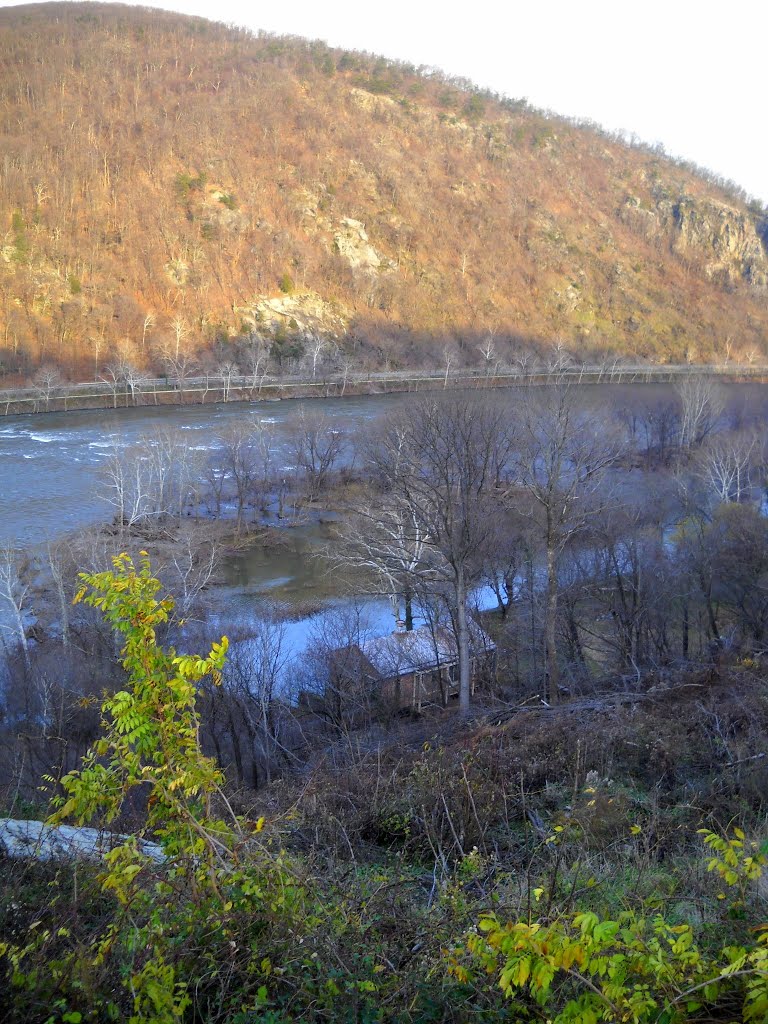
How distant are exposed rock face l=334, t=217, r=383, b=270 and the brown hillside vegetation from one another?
0.92ft

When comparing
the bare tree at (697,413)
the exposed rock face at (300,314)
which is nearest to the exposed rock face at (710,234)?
the exposed rock face at (300,314)

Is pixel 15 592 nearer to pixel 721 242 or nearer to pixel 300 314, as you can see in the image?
pixel 300 314

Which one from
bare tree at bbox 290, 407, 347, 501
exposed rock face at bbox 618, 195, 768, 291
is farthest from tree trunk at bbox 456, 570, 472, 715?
exposed rock face at bbox 618, 195, 768, 291

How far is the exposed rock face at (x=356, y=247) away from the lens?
7150cm

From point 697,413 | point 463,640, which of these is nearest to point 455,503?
point 463,640

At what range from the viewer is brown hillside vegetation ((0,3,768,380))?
192ft

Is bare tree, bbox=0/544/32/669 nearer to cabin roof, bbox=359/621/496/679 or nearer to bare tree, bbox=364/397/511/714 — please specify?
cabin roof, bbox=359/621/496/679

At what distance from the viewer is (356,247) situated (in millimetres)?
72625

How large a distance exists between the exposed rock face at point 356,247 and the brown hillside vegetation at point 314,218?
11.0 inches

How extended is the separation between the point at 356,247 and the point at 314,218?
559 cm

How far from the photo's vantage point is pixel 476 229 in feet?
278

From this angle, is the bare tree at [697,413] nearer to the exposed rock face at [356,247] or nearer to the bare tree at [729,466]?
the bare tree at [729,466]

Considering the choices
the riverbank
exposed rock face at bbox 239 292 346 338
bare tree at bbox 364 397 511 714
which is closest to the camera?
bare tree at bbox 364 397 511 714

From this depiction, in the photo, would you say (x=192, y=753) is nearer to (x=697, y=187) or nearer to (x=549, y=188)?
(x=549, y=188)
